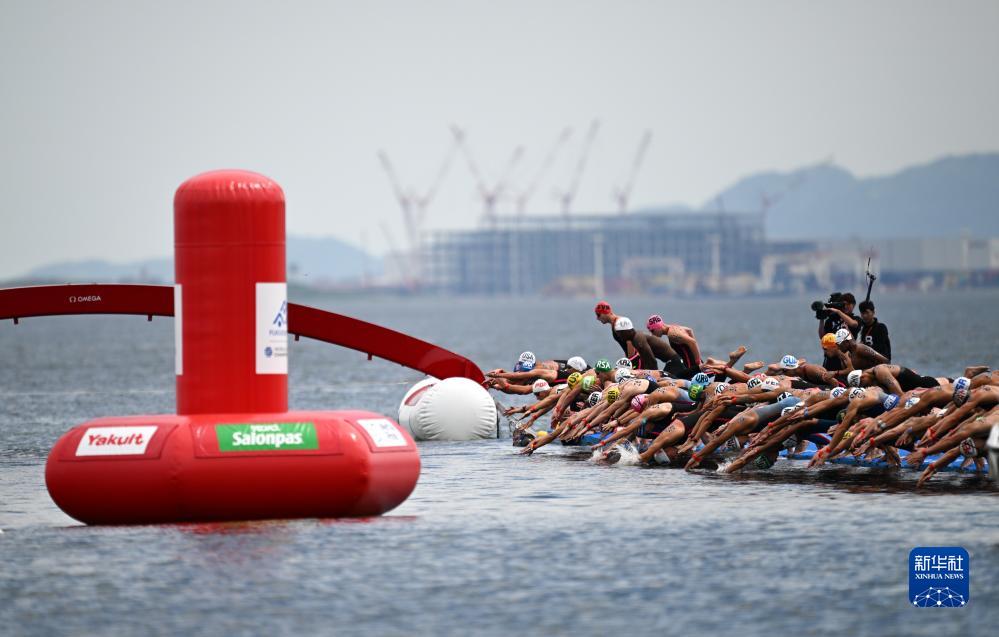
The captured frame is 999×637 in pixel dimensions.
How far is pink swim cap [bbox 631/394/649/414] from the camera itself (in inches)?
1180

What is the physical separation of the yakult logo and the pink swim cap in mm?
12156

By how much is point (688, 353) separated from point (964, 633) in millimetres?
18546

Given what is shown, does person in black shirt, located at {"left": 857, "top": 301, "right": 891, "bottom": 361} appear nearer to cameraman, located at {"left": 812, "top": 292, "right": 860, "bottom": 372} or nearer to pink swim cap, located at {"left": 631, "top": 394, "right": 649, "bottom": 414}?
cameraman, located at {"left": 812, "top": 292, "right": 860, "bottom": 372}


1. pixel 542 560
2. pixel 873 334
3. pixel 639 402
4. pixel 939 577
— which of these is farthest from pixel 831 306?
pixel 939 577

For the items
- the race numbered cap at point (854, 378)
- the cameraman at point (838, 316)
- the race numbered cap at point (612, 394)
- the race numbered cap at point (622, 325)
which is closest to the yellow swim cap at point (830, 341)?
the cameraman at point (838, 316)

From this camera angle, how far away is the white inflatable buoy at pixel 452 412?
35438mm

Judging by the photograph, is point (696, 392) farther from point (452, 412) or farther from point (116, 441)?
point (116, 441)

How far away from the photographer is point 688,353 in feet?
110

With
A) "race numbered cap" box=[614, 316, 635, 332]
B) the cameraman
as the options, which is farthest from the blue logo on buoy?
"race numbered cap" box=[614, 316, 635, 332]

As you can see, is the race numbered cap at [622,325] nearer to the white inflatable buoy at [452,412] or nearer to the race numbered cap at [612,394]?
the race numbered cap at [612,394]

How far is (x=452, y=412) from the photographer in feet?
116

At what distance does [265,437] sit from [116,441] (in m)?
1.66

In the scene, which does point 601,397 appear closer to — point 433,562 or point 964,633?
point 433,562

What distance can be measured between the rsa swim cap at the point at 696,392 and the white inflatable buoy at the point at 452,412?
7112mm
